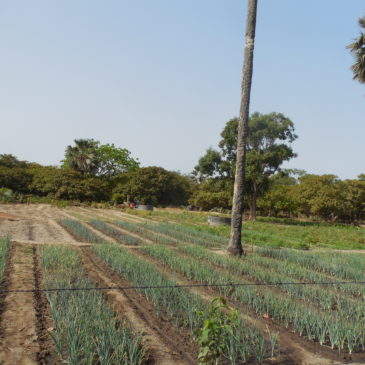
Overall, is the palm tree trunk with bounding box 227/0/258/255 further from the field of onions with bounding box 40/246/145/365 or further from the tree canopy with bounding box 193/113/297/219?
the tree canopy with bounding box 193/113/297/219

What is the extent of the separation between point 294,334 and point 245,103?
7465mm

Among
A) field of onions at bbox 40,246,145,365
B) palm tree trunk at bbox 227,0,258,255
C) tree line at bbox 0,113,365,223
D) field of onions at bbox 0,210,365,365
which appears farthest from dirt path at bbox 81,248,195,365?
tree line at bbox 0,113,365,223

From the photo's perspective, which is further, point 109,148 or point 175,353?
point 109,148

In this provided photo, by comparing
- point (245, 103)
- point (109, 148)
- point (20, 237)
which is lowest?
point (20, 237)

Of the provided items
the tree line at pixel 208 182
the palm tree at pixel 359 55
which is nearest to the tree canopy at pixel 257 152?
the tree line at pixel 208 182

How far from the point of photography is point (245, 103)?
10219 mm

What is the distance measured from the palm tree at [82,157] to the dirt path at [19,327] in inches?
1407

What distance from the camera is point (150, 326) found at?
13.2 ft

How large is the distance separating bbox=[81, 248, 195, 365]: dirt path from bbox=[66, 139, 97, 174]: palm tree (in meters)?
35.8

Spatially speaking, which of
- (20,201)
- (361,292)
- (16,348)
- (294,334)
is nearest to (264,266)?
(361,292)

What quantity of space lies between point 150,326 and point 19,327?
4.80 feet

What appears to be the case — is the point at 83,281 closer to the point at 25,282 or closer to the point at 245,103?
the point at 25,282

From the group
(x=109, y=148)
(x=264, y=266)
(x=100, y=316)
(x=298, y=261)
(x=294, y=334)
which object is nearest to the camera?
(x=100, y=316)

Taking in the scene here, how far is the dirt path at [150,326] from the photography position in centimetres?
333
